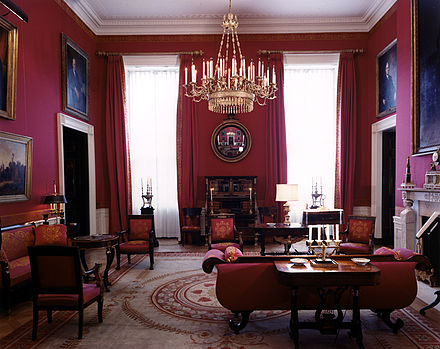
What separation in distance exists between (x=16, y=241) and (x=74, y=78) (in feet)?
12.5

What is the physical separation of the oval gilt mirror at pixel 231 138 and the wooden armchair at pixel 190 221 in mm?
1641

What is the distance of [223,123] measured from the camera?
850cm

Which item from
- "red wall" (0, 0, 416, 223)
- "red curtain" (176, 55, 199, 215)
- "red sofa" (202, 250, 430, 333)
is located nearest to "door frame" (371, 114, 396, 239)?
"red wall" (0, 0, 416, 223)

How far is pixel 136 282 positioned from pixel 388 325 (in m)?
3.58

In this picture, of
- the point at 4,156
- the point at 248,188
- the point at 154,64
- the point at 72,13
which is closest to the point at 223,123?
the point at 248,188

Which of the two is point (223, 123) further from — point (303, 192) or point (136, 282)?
point (136, 282)

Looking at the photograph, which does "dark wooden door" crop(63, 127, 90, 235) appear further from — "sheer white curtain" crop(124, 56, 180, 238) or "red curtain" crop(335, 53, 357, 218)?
"red curtain" crop(335, 53, 357, 218)

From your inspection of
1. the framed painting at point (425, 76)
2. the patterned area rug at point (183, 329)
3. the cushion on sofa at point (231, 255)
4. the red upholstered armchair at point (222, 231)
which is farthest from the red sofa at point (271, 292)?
the red upholstered armchair at point (222, 231)

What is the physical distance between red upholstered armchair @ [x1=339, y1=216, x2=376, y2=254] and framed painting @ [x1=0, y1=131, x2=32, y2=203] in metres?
5.40

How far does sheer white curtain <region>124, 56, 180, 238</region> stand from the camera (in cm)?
889

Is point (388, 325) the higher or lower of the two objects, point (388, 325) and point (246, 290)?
the lower

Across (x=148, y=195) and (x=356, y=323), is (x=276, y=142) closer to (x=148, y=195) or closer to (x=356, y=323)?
(x=148, y=195)

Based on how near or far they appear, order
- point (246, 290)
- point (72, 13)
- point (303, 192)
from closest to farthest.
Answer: point (246, 290) → point (72, 13) → point (303, 192)

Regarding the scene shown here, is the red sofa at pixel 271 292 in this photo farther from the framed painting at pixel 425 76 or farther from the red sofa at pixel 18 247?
the red sofa at pixel 18 247
